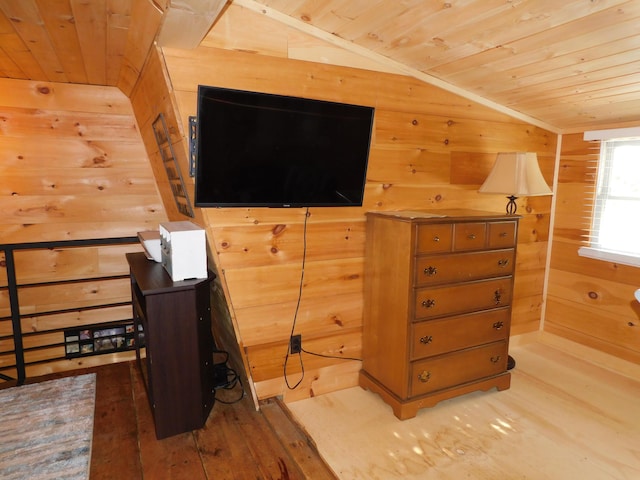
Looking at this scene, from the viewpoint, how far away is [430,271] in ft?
7.20

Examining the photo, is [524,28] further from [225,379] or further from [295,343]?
[225,379]

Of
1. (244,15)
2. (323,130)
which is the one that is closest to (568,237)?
(323,130)

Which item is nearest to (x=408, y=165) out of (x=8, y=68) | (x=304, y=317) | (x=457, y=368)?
(x=304, y=317)

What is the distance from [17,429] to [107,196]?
1654 millimetres

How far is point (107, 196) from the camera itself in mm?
3102

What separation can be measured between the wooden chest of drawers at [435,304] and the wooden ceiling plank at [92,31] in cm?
163

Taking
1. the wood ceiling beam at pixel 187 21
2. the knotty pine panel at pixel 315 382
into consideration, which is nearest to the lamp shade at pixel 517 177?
the knotty pine panel at pixel 315 382

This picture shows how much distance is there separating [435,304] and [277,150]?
1201mm

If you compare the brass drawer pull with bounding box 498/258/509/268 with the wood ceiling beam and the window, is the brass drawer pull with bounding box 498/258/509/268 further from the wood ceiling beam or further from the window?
the wood ceiling beam

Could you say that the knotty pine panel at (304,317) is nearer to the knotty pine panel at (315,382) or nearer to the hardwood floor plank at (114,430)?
the knotty pine panel at (315,382)

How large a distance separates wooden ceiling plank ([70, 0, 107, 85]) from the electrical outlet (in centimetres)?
182

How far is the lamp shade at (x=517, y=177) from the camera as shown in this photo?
2578mm

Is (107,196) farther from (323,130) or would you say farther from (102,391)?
(323,130)

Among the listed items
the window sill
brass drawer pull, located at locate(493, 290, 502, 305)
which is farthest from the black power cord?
the window sill
